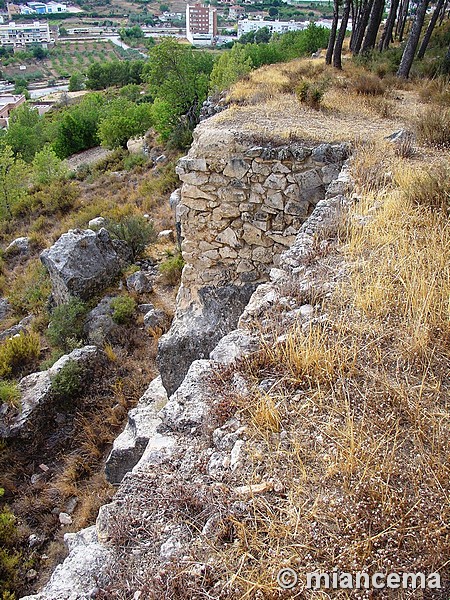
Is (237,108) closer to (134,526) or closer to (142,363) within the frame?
(142,363)

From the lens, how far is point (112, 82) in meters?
63.4

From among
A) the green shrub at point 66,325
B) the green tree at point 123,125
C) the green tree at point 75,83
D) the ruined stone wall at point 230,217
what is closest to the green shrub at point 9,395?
the green shrub at point 66,325

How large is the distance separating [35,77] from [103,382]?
109563mm

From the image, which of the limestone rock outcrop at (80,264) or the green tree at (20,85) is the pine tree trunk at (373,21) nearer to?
the limestone rock outcrop at (80,264)

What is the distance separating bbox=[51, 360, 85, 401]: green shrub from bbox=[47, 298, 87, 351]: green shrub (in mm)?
1202

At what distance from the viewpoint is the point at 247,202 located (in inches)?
259

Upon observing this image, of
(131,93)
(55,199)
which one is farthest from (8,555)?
(131,93)

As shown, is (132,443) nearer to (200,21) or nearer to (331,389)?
(331,389)

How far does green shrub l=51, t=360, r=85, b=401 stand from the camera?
25.4 feet

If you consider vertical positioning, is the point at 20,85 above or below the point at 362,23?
below

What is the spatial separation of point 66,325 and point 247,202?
523 centimetres

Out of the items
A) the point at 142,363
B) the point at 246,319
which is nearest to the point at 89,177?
the point at 142,363

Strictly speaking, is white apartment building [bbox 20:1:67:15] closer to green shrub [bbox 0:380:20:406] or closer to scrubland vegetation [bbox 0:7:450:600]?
scrubland vegetation [bbox 0:7:450:600]

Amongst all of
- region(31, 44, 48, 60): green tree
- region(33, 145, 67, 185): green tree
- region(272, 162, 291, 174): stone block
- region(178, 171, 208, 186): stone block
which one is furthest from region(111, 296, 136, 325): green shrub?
region(31, 44, 48, 60): green tree
